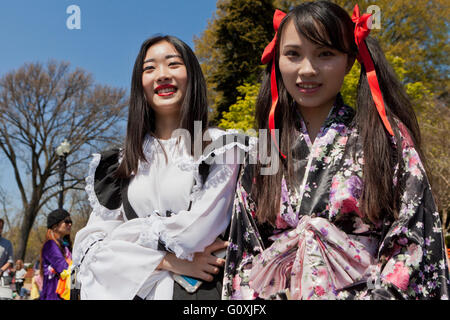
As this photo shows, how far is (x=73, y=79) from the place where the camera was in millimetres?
18562

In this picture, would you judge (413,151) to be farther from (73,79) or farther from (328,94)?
(73,79)

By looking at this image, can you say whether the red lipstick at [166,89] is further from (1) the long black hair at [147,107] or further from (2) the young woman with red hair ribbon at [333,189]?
(2) the young woman with red hair ribbon at [333,189]

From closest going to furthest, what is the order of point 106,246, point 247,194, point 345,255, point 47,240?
1. point 345,255
2. point 247,194
3. point 106,246
4. point 47,240

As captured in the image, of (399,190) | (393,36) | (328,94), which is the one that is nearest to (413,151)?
(399,190)

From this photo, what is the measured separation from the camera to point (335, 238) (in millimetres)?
1717

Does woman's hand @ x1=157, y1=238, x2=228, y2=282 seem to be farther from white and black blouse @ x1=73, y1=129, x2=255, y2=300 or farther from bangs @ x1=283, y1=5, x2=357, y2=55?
bangs @ x1=283, y1=5, x2=357, y2=55

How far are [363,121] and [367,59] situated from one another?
0.30m

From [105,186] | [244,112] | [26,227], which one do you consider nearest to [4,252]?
[105,186]

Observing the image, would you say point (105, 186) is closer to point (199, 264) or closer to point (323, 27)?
point (199, 264)

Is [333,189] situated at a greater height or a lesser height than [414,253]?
greater

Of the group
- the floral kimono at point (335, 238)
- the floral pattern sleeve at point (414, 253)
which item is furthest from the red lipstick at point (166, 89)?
the floral pattern sleeve at point (414, 253)

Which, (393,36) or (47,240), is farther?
(393,36)

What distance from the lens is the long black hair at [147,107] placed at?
2375 mm
